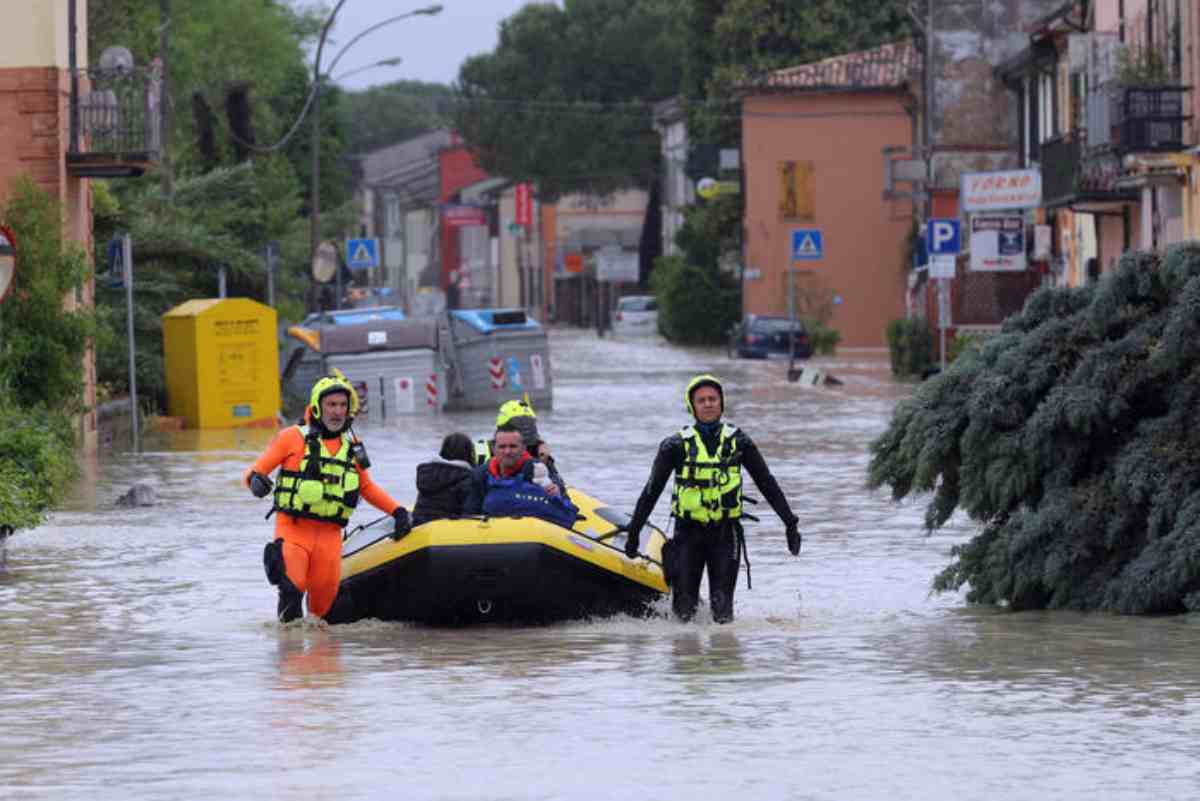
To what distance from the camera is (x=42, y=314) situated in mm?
30250

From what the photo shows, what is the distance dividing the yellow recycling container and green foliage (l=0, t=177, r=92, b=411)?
8.30m

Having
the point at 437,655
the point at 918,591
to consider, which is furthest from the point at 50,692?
the point at 918,591

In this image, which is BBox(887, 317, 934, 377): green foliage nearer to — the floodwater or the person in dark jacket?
the floodwater

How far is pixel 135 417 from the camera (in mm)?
34438

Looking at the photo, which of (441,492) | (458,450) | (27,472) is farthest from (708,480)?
(27,472)

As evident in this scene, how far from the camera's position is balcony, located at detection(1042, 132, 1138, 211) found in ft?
155

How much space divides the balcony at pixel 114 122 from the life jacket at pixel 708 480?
20.6 m

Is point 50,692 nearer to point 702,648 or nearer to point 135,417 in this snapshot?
point 702,648

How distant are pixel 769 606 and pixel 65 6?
1981 cm

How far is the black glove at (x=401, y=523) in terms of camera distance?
15.2 m

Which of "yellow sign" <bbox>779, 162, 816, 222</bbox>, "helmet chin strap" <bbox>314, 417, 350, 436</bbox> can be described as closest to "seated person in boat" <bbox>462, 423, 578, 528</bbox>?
"helmet chin strap" <bbox>314, 417, 350, 436</bbox>

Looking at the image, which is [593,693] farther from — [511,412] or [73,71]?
[73,71]

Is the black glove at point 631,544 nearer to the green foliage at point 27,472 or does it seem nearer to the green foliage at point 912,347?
the green foliage at point 27,472

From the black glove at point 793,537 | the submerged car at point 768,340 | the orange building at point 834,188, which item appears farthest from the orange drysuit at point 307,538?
the orange building at point 834,188
